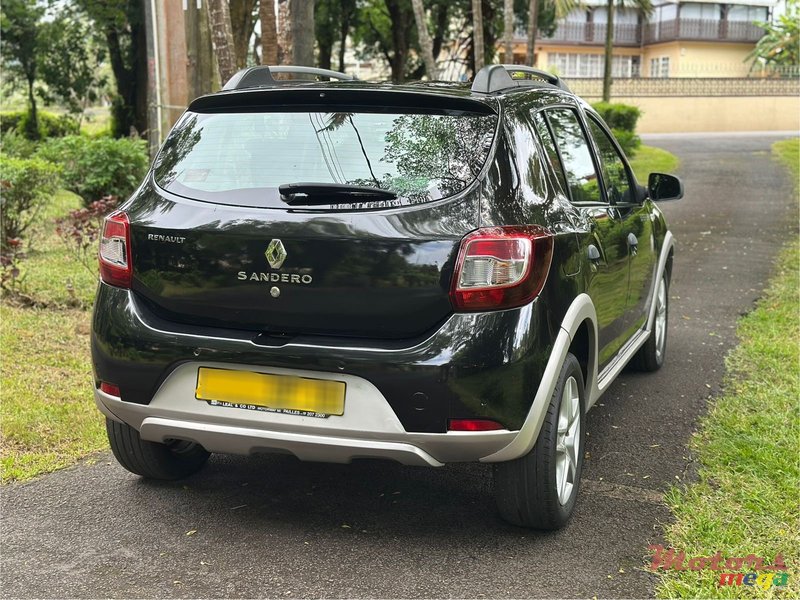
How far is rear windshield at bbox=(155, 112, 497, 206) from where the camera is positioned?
A: 3.43 meters

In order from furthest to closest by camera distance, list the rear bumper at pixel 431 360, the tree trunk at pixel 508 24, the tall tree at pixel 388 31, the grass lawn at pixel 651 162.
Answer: the tall tree at pixel 388 31 → the grass lawn at pixel 651 162 → the tree trunk at pixel 508 24 → the rear bumper at pixel 431 360

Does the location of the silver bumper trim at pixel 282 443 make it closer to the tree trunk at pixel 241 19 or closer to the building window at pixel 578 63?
the tree trunk at pixel 241 19

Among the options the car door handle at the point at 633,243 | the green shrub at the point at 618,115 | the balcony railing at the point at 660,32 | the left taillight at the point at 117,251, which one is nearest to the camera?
the left taillight at the point at 117,251

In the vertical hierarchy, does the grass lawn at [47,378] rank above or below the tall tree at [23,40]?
below

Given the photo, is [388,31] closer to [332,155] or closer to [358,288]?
[332,155]

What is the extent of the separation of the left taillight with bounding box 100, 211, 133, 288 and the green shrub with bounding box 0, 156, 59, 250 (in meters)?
5.42

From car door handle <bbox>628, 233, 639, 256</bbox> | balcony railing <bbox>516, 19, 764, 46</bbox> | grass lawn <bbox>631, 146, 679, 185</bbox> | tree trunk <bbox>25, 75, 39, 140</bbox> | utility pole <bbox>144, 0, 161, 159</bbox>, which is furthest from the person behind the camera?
balcony railing <bbox>516, 19, 764, 46</bbox>

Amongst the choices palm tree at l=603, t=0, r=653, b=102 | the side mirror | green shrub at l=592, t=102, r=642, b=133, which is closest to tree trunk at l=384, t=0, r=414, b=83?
palm tree at l=603, t=0, r=653, b=102

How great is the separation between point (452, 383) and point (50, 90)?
29.7 m

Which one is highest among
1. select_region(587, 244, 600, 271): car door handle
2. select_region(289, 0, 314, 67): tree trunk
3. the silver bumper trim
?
select_region(289, 0, 314, 67): tree trunk

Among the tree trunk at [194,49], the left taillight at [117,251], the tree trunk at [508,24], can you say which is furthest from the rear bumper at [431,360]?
the tree trunk at [508,24]

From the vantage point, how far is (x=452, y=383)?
323 centimetres

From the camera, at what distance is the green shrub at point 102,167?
10.6m

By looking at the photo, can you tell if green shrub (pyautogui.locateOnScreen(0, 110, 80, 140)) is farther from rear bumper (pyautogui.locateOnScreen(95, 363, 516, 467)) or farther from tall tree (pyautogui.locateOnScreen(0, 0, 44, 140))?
rear bumper (pyautogui.locateOnScreen(95, 363, 516, 467))
